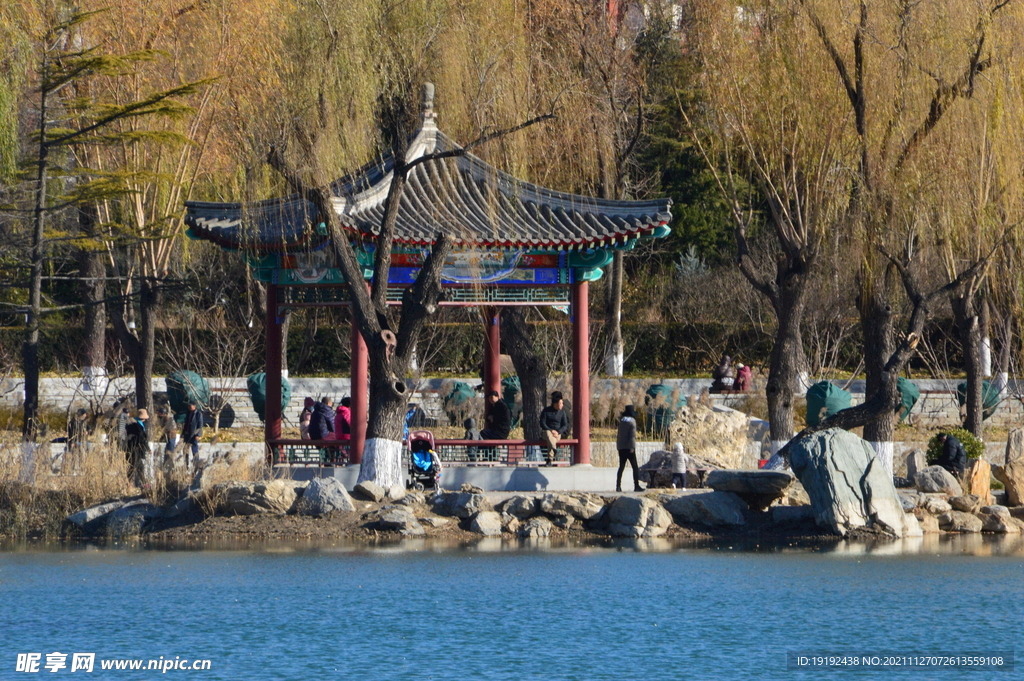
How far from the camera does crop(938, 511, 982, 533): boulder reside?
60.8 feet

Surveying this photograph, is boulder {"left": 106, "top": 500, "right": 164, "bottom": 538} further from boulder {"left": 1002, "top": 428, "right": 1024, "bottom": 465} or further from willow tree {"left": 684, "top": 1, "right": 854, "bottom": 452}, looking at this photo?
boulder {"left": 1002, "top": 428, "right": 1024, "bottom": 465}

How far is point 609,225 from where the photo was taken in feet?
62.5

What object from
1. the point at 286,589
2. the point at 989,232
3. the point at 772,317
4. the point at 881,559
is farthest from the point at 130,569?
the point at 772,317

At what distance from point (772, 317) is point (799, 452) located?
15400 mm

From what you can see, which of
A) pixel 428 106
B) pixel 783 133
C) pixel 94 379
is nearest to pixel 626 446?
pixel 783 133

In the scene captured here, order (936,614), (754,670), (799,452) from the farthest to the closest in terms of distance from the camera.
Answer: (799,452) → (936,614) → (754,670)

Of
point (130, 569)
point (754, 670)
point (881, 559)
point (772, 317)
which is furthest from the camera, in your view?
point (772, 317)

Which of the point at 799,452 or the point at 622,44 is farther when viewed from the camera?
the point at 622,44

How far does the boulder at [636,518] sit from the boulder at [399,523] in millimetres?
2356

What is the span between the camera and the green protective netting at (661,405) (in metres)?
25.6

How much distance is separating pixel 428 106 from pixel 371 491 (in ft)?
17.2

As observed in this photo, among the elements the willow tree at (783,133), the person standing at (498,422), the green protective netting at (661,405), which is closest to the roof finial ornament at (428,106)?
the person standing at (498,422)

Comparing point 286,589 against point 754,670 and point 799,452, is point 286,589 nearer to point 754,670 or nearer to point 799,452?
point 754,670

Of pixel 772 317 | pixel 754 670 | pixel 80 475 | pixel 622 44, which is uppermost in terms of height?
pixel 622 44
